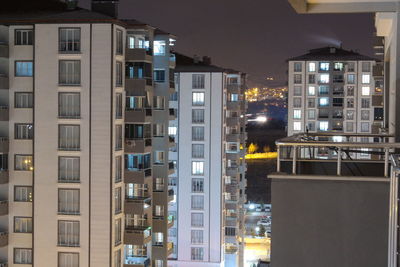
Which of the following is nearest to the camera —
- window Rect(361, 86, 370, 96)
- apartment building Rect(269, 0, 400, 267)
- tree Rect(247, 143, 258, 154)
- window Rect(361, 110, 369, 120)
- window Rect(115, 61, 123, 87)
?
apartment building Rect(269, 0, 400, 267)

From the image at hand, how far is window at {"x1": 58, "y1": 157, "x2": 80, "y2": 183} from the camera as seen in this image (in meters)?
29.2

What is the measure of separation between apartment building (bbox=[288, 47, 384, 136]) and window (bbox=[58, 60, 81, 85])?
4286 cm

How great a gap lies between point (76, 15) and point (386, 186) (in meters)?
23.6

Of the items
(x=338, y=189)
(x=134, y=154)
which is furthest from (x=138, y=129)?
(x=338, y=189)

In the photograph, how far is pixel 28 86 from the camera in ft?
97.2

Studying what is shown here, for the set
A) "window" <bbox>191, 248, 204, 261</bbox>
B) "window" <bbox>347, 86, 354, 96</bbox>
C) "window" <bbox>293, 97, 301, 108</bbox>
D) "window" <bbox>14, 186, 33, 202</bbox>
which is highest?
"window" <bbox>347, 86, 354, 96</bbox>

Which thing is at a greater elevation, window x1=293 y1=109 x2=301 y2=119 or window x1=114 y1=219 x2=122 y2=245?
window x1=293 y1=109 x2=301 y2=119

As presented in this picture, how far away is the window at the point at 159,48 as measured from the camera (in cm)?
3591

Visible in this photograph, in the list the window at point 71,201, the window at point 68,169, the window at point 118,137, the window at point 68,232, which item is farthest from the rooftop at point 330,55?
the window at point 68,232

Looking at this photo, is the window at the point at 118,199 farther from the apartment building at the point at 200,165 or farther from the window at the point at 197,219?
the window at the point at 197,219

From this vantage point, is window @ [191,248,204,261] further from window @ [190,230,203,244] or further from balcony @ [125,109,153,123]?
balcony @ [125,109,153,123]

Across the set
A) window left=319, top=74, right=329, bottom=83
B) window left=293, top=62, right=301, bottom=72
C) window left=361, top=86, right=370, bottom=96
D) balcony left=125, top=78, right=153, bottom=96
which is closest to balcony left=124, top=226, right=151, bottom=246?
balcony left=125, top=78, right=153, bottom=96

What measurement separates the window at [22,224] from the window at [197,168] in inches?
787

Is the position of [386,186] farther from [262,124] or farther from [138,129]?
[262,124]
